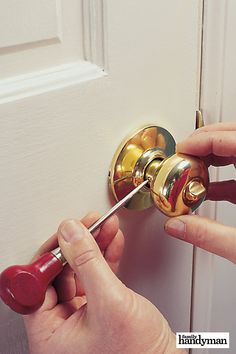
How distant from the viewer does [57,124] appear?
1.37 feet

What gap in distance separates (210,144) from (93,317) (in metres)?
0.18

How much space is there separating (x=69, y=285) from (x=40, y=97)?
0.53 ft

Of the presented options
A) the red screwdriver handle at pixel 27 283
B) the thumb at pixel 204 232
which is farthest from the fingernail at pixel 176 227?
the red screwdriver handle at pixel 27 283

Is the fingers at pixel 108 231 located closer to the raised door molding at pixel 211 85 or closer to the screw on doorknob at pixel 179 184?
the screw on doorknob at pixel 179 184

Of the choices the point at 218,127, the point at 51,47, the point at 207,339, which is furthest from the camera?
the point at 207,339

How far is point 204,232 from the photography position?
1.58ft

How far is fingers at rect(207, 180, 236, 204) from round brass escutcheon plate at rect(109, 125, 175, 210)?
0.26 ft

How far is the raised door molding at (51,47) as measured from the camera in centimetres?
38

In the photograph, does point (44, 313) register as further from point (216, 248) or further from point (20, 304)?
point (216, 248)

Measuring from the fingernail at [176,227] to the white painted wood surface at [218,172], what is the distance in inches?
4.7

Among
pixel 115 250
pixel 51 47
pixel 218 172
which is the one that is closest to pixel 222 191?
pixel 218 172

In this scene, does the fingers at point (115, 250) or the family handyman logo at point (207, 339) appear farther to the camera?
the family handyman logo at point (207, 339)

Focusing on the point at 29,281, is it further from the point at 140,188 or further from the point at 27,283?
the point at 140,188

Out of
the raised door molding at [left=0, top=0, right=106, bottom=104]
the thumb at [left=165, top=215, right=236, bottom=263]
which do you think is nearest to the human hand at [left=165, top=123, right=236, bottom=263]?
the thumb at [left=165, top=215, right=236, bottom=263]
